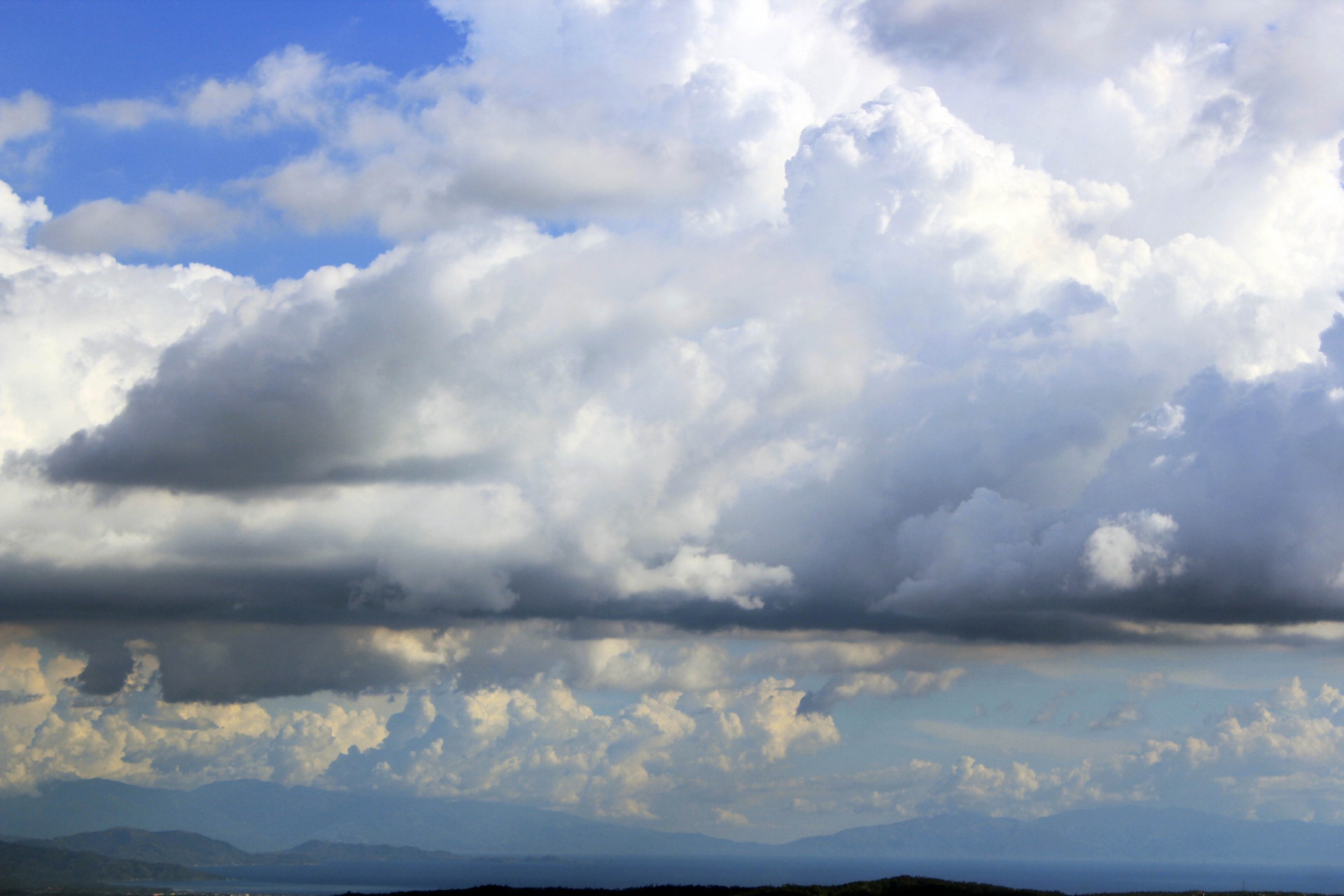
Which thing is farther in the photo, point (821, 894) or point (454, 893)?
point (454, 893)

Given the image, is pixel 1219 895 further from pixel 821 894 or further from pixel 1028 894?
pixel 821 894

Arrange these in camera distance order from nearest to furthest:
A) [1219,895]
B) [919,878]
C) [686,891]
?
[1219,895], [919,878], [686,891]

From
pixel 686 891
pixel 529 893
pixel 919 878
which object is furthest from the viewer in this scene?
pixel 529 893

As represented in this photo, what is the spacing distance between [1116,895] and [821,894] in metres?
40.2

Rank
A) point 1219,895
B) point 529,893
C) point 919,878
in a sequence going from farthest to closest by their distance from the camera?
point 529,893 < point 919,878 < point 1219,895

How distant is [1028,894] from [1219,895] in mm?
19676

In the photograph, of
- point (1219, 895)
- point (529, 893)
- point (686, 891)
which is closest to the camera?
point (1219, 895)

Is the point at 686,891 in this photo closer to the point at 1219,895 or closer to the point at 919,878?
the point at 919,878

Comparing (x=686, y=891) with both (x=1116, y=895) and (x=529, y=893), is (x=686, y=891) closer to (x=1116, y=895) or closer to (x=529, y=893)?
(x=529, y=893)

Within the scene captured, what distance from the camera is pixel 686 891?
16875cm

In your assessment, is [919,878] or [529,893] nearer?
[919,878]

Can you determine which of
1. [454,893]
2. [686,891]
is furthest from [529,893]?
[686,891]

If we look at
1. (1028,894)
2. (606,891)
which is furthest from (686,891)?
(1028,894)

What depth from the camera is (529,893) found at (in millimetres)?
181625
